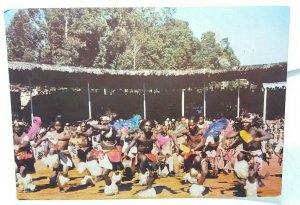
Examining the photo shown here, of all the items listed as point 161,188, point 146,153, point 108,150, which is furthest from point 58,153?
point 161,188

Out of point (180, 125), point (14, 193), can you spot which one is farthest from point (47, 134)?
point (180, 125)

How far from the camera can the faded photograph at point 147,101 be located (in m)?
1.59

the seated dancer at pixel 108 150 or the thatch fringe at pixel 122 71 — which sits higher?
the thatch fringe at pixel 122 71

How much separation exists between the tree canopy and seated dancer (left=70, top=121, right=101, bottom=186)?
32cm

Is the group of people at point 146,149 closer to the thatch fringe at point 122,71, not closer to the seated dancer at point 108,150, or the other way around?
the seated dancer at point 108,150

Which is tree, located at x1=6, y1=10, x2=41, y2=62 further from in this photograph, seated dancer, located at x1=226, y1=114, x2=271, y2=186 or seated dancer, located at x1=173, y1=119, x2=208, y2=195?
seated dancer, located at x1=226, y1=114, x2=271, y2=186

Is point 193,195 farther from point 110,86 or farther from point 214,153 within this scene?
point 110,86

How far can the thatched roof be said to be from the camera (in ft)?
5.34

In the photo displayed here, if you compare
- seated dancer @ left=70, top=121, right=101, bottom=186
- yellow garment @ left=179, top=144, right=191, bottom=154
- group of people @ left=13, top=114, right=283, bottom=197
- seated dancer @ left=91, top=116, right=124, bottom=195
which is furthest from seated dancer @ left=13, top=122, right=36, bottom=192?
yellow garment @ left=179, top=144, right=191, bottom=154

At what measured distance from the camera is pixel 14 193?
1.77 meters

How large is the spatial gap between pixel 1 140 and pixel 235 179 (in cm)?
115

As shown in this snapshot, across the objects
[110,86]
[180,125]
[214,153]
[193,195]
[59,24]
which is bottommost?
[193,195]

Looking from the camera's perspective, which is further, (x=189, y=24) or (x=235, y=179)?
(x=235, y=179)

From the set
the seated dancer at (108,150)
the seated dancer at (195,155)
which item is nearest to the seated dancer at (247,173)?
the seated dancer at (195,155)
